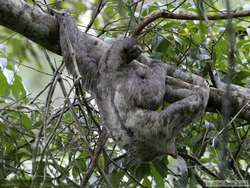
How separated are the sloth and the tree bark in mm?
85

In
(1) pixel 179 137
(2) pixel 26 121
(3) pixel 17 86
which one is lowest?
(1) pixel 179 137

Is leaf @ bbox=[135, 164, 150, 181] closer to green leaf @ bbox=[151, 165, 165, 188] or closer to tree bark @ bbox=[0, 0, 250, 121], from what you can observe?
green leaf @ bbox=[151, 165, 165, 188]

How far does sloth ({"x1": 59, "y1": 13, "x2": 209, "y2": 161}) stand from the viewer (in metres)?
3.31

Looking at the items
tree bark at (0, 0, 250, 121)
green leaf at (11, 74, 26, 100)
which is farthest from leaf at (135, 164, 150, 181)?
green leaf at (11, 74, 26, 100)

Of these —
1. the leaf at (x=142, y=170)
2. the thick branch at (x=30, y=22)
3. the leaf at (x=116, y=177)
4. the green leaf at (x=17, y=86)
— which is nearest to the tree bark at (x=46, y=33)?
the thick branch at (x=30, y=22)

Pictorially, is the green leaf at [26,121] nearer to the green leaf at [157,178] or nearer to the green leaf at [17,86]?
the green leaf at [17,86]

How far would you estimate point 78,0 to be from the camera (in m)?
4.17

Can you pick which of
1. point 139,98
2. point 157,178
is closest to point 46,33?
point 139,98

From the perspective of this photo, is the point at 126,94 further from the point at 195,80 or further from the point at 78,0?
the point at 78,0

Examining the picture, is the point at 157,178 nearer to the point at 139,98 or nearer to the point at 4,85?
the point at 139,98

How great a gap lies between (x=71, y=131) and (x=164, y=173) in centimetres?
89

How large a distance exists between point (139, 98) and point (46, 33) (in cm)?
78

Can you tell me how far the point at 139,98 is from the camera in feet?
11.2

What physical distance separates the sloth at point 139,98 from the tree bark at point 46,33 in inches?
3.4
